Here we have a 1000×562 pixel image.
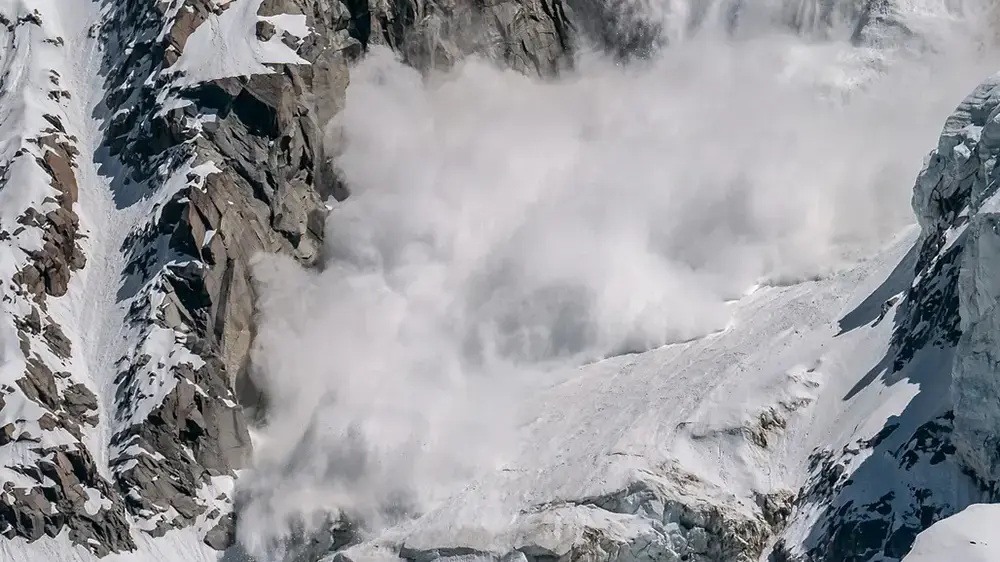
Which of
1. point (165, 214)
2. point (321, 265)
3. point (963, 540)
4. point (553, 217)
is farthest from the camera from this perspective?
point (553, 217)

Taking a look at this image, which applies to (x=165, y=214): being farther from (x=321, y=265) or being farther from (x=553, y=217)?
(x=553, y=217)

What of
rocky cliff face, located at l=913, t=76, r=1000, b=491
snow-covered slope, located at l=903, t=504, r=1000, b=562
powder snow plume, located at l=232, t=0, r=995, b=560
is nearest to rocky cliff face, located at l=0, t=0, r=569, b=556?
powder snow plume, located at l=232, t=0, r=995, b=560

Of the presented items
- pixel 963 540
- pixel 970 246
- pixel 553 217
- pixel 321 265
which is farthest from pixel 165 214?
pixel 963 540

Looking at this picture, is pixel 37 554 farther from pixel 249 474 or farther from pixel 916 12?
pixel 916 12

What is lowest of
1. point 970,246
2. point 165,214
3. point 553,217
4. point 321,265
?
point 321,265

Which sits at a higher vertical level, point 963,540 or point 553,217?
point 963,540
